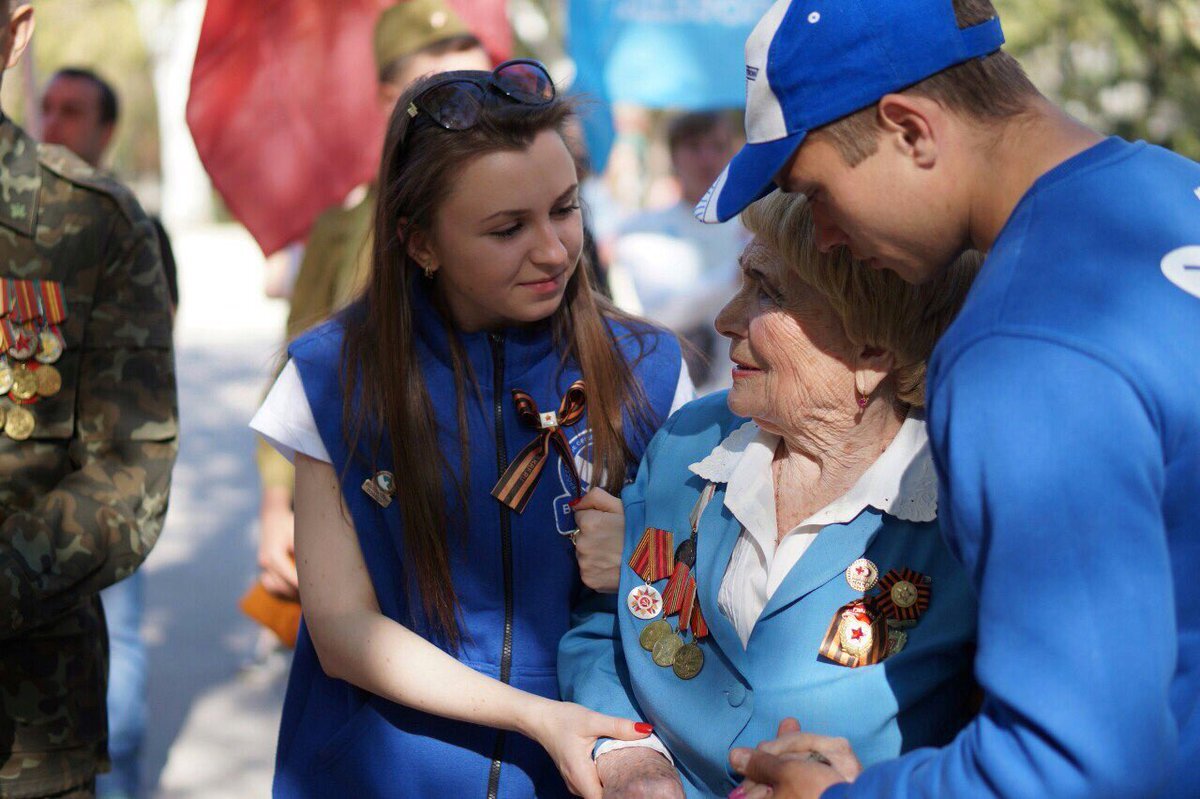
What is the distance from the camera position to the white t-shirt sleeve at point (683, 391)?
257 cm

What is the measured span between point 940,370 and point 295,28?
3.46 m

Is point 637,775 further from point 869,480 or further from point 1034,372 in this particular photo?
point 1034,372

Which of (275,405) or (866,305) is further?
(275,405)

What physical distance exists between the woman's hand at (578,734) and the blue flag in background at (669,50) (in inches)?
161

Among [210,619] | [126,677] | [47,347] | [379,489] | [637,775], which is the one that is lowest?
[210,619]

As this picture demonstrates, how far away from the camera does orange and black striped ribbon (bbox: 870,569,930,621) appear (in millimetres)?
1919

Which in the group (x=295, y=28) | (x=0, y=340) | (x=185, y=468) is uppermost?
(x=295, y=28)

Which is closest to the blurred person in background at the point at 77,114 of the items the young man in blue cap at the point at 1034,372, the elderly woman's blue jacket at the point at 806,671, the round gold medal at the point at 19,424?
the round gold medal at the point at 19,424

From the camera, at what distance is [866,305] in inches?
79.4

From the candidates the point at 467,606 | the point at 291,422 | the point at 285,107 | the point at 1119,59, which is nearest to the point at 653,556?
the point at 467,606

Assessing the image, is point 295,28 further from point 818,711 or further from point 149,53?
point 149,53

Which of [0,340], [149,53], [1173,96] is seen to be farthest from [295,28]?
[149,53]

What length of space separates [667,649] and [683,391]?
631 mm

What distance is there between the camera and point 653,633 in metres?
2.14
